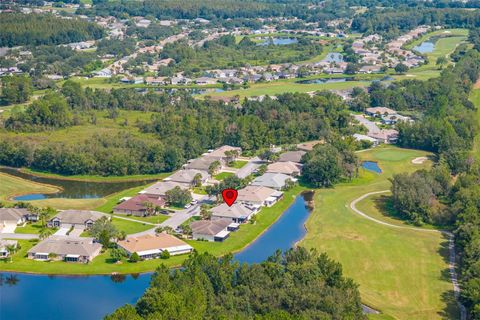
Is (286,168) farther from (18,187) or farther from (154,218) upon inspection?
(18,187)

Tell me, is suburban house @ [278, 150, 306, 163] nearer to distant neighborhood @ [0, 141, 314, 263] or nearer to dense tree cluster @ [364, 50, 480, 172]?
distant neighborhood @ [0, 141, 314, 263]

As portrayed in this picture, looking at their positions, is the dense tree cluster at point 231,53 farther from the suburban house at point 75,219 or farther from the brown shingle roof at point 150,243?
the brown shingle roof at point 150,243

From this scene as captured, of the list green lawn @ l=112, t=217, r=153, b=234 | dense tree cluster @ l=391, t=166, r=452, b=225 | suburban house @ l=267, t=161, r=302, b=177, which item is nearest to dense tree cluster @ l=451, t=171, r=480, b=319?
dense tree cluster @ l=391, t=166, r=452, b=225

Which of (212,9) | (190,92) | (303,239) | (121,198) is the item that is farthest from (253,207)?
(212,9)

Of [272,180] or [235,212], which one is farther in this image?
[272,180]

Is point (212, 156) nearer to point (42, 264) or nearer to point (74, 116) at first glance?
point (74, 116)

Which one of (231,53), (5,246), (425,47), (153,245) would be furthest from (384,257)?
(425,47)
